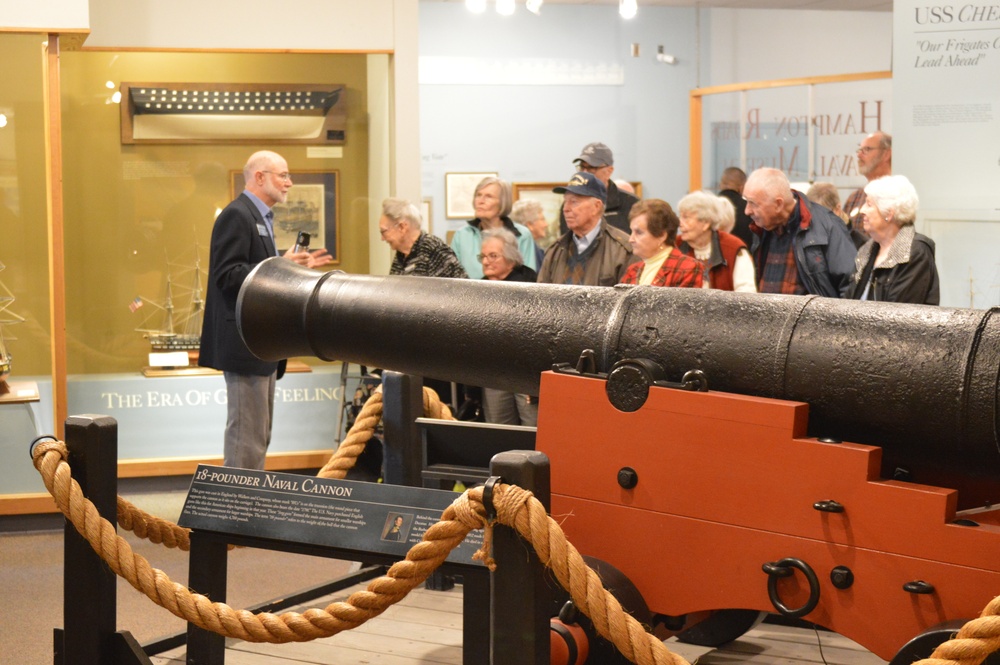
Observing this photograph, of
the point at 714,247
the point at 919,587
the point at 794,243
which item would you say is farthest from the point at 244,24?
the point at 919,587

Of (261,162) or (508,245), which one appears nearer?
(261,162)

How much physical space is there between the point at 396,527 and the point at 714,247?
2.76 meters

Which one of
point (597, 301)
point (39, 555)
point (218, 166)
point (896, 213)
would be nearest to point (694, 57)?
point (218, 166)

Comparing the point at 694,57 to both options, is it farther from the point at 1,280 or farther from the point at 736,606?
the point at 736,606

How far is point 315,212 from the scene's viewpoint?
6.84 m

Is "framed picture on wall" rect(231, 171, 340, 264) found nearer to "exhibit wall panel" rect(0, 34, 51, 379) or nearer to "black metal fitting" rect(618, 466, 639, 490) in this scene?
"exhibit wall panel" rect(0, 34, 51, 379)

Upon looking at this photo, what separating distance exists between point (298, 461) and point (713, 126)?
5.37 meters

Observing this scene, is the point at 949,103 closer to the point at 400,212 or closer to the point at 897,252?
the point at 897,252

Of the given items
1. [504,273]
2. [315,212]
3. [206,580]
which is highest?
[315,212]

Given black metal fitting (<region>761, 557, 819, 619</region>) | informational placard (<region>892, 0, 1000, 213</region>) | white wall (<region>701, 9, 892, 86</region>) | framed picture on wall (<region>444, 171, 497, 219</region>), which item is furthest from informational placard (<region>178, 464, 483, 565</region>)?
white wall (<region>701, 9, 892, 86</region>)

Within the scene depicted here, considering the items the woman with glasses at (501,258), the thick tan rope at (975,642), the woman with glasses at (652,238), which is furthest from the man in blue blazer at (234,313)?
the thick tan rope at (975,642)

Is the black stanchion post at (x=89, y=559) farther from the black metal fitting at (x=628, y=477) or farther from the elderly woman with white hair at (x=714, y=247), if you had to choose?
the elderly woman with white hair at (x=714, y=247)

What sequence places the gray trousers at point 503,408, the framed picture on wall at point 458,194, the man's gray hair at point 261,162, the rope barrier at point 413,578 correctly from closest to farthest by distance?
1. the rope barrier at point 413,578
2. the man's gray hair at point 261,162
3. the gray trousers at point 503,408
4. the framed picture on wall at point 458,194

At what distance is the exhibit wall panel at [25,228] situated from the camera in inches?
225
